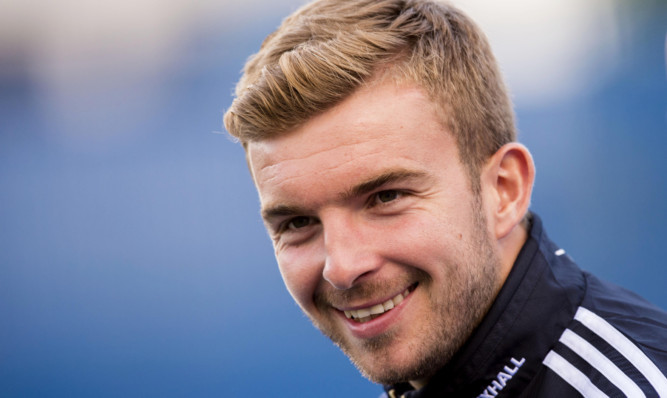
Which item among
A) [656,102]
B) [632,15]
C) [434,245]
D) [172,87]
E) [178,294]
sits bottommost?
[434,245]

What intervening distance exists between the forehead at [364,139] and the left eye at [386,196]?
0.07 meters

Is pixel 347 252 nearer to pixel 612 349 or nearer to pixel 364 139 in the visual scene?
pixel 364 139

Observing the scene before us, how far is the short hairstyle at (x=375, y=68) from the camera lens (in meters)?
1.28

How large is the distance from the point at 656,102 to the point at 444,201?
11.9 ft

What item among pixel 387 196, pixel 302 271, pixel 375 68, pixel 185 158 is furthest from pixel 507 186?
pixel 185 158

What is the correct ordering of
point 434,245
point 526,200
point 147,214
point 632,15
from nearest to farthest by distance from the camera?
point 434,245, point 526,200, point 632,15, point 147,214

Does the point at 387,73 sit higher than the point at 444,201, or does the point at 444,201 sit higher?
the point at 387,73

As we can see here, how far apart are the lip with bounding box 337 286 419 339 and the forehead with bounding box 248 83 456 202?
301 mm

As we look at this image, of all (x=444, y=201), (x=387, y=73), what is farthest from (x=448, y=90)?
(x=444, y=201)

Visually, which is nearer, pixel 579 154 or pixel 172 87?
pixel 579 154

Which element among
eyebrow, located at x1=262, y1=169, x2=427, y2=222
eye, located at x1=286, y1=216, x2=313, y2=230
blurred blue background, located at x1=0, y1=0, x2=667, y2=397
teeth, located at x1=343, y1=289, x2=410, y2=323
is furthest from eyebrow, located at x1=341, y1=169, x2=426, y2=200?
blurred blue background, located at x1=0, y1=0, x2=667, y2=397

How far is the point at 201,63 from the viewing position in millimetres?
4723

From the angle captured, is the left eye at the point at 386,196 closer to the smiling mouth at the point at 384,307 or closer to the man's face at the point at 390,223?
the man's face at the point at 390,223

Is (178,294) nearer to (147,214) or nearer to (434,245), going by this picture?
(147,214)
